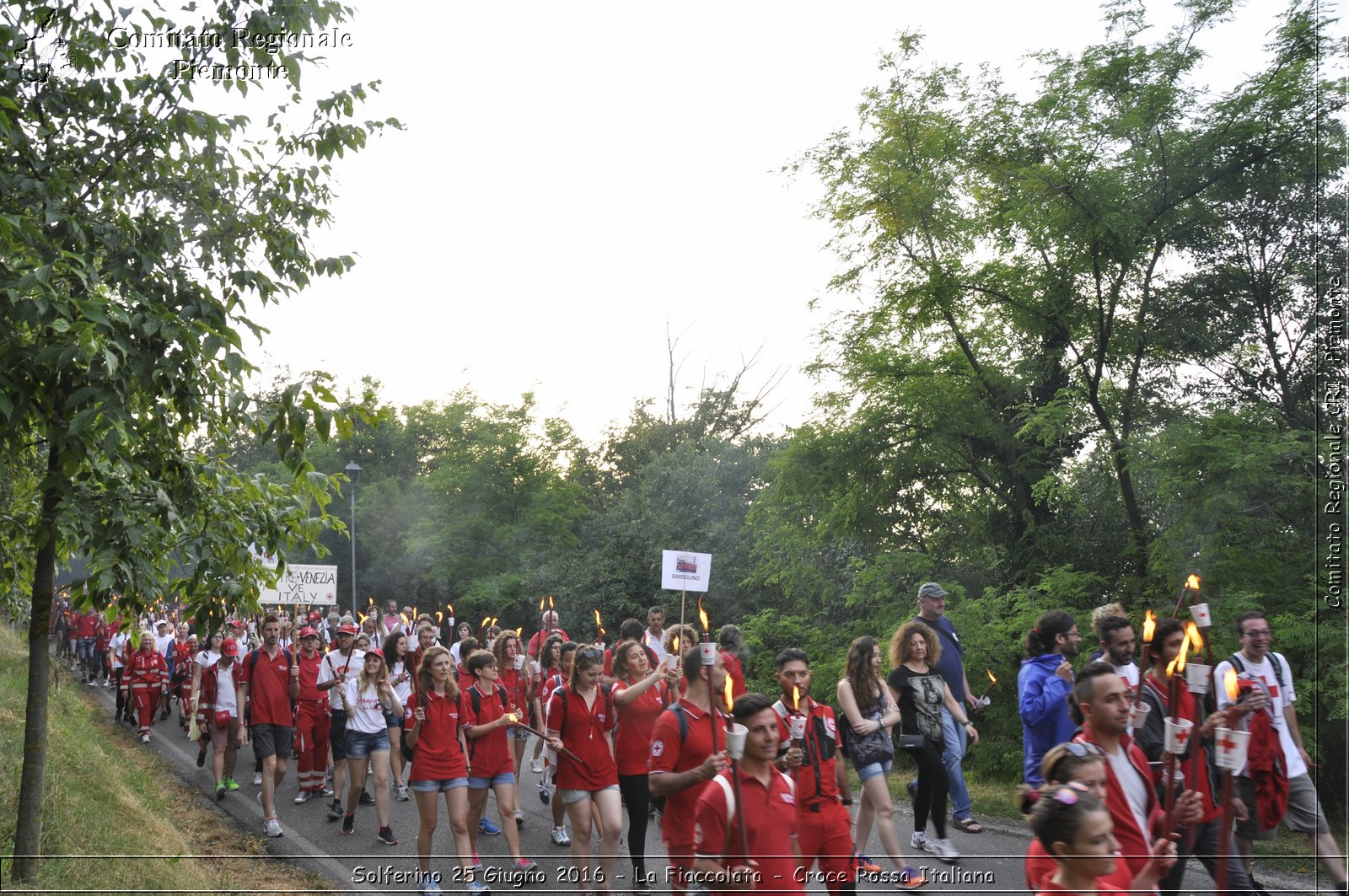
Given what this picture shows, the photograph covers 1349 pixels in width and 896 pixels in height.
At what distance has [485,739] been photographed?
8266 mm

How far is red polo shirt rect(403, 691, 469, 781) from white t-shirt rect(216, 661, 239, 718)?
5.25m

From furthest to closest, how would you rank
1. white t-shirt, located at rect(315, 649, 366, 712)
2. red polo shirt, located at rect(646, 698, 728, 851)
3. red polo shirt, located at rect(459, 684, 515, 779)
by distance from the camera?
white t-shirt, located at rect(315, 649, 366, 712)
red polo shirt, located at rect(459, 684, 515, 779)
red polo shirt, located at rect(646, 698, 728, 851)

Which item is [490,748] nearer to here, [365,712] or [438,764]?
[438,764]

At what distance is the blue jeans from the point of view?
315 inches

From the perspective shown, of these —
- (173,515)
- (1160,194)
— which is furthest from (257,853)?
(1160,194)

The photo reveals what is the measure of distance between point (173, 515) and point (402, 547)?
41.9 meters

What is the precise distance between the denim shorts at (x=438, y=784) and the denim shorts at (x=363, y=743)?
2.11 metres

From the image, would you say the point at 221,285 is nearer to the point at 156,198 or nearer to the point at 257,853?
the point at 156,198

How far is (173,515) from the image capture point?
5.43m

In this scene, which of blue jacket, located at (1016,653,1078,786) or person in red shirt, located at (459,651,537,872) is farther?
person in red shirt, located at (459,651,537,872)

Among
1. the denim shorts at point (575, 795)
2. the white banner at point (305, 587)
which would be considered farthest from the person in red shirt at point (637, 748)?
the white banner at point (305, 587)

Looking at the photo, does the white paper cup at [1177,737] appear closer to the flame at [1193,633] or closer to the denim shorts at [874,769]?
the flame at [1193,633]

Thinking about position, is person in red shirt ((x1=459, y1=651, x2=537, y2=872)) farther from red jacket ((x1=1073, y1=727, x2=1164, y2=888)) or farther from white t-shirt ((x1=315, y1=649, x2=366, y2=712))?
red jacket ((x1=1073, y1=727, x2=1164, y2=888))

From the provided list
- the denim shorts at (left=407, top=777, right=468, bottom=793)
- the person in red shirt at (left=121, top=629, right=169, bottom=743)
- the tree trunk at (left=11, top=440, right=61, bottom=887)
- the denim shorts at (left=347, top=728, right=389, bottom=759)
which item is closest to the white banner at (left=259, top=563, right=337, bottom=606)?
the person in red shirt at (left=121, top=629, right=169, bottom=743)
